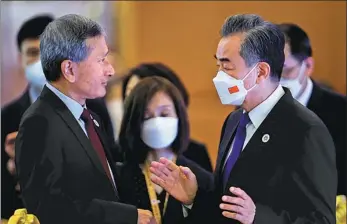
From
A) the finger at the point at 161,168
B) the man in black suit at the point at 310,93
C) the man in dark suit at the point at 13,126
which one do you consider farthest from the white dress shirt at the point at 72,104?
the man in black suit at the point at 310,93

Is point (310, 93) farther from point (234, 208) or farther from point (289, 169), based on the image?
point (234, 208)

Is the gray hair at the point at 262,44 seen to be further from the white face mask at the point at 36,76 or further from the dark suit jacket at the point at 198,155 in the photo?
the white face mask at the point at 36,76

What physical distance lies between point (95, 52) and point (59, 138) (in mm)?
292

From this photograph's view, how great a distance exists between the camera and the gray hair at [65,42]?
6.94 ft

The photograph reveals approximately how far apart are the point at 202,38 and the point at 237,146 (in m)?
2.93

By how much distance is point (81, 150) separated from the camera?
2.12 m

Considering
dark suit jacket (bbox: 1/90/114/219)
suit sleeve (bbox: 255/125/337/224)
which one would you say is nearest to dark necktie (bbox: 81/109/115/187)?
suit sleeve (bbox: 255/125/337/224)

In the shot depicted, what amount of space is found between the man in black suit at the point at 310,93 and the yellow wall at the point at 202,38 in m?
1.77

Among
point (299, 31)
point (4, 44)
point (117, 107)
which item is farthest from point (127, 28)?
point (299, 31)

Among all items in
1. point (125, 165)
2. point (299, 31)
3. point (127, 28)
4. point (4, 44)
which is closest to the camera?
point (125, 165)

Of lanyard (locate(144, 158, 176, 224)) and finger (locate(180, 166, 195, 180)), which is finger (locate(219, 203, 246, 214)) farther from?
lanyard (locate(144, 158, 176, 224))

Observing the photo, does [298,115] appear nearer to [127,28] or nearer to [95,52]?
[95,52]

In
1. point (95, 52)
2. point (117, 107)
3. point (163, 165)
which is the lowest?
point (117, 107)

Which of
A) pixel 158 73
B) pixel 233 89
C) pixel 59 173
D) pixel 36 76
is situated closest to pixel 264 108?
pixel 233 89
